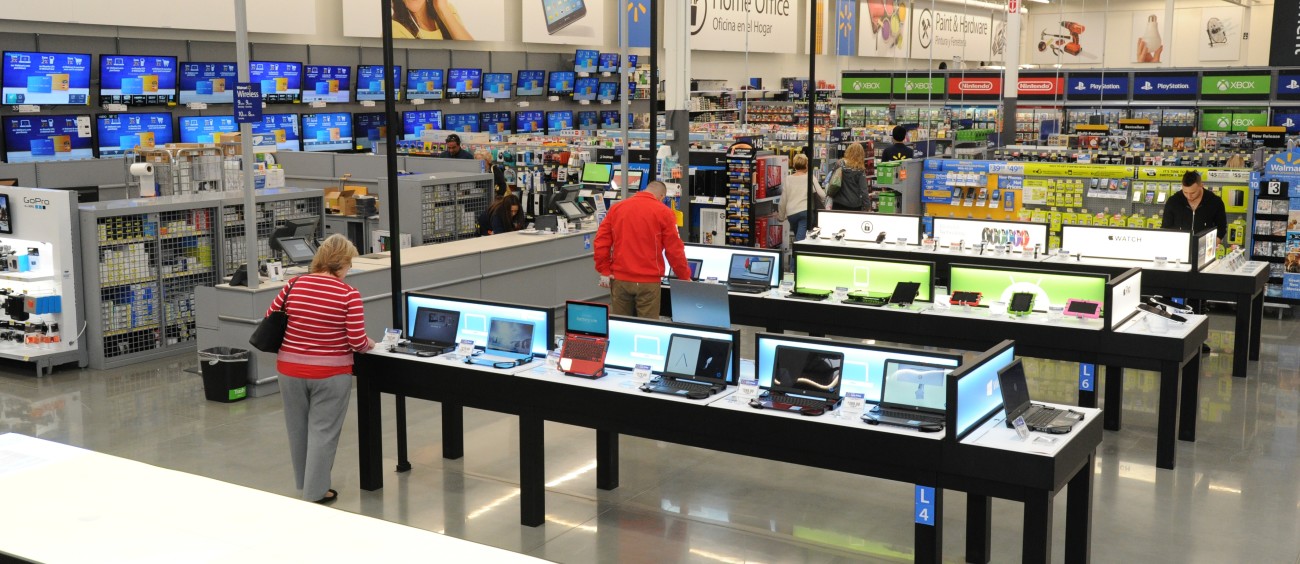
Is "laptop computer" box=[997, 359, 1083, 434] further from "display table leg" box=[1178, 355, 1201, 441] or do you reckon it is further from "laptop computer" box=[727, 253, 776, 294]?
"laptop computer" box=[727, 253, 776, 294]

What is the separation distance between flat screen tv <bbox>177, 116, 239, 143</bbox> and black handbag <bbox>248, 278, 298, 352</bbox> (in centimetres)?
1052

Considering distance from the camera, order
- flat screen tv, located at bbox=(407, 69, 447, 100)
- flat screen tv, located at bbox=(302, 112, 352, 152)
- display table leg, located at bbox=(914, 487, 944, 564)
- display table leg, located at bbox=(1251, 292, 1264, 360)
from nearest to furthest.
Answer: display table leg, located at bbox=(914, 487, 944, 564) < display table leg, located at bbox=(1251, 292, 1264, 360) < flat screen tv, located at bbox=(302, 112, 352, 152) < flat screen tv, located at bbox=(407, 69, 447, 100)

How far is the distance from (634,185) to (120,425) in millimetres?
6329

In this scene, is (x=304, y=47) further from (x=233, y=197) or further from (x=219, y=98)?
(x=233, y=197)

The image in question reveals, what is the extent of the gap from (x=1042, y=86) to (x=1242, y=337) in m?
12.7

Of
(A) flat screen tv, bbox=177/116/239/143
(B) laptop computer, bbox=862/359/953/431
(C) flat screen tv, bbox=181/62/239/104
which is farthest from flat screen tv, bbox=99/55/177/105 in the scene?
(B) laptop computer, bbox=862/359/953/431

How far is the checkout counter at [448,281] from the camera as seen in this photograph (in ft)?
29.0

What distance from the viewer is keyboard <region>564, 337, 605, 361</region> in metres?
5.96

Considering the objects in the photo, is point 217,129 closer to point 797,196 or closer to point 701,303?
point 797,196

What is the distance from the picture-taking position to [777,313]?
8.41m

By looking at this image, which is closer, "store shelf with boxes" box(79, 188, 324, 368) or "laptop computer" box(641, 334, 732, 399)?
"laptop computer" box(641, 334, 732, 399)

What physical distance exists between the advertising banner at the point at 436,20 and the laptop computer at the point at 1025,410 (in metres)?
15.1

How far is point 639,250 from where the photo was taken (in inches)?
333

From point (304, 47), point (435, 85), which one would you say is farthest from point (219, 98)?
point (435, 85)
